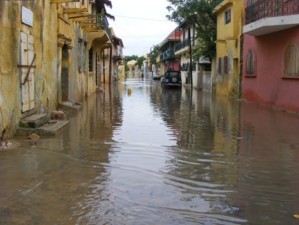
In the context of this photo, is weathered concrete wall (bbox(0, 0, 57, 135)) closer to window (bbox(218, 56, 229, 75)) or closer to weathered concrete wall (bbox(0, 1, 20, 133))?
weathered concrete wall (bbox(0, 1, 20, 133))

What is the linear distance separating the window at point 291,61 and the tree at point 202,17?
16816 millimetres

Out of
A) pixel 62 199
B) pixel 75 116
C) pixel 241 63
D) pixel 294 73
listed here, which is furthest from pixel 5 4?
pixel 241 63

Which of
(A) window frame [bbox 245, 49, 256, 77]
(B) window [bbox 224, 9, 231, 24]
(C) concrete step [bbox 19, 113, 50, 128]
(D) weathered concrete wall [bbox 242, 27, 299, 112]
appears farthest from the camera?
(B) window [bbox 224, 9, 231, 24]

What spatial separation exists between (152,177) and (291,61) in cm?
1248

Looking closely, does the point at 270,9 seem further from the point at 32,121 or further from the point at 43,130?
the point at 32,121

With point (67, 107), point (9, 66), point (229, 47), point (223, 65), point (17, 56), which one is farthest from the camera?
point (223, 65)

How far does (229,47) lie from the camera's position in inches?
1122

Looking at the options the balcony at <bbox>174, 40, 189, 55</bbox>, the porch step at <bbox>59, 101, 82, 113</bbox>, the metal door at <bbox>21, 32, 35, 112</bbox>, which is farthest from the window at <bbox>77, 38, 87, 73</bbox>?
the balcony at <bbox>174, 40, 189, 55</bbox>

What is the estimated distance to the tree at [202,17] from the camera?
115ft

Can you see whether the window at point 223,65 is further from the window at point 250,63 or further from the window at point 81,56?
the window at point 81,56

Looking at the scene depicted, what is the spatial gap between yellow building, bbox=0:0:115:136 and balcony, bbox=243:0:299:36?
7164 mm

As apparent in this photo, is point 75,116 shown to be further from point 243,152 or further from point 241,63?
point 241,63

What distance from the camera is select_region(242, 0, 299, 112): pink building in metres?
17.1

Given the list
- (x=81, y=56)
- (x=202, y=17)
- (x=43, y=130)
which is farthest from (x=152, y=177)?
(x=202, y=17)
